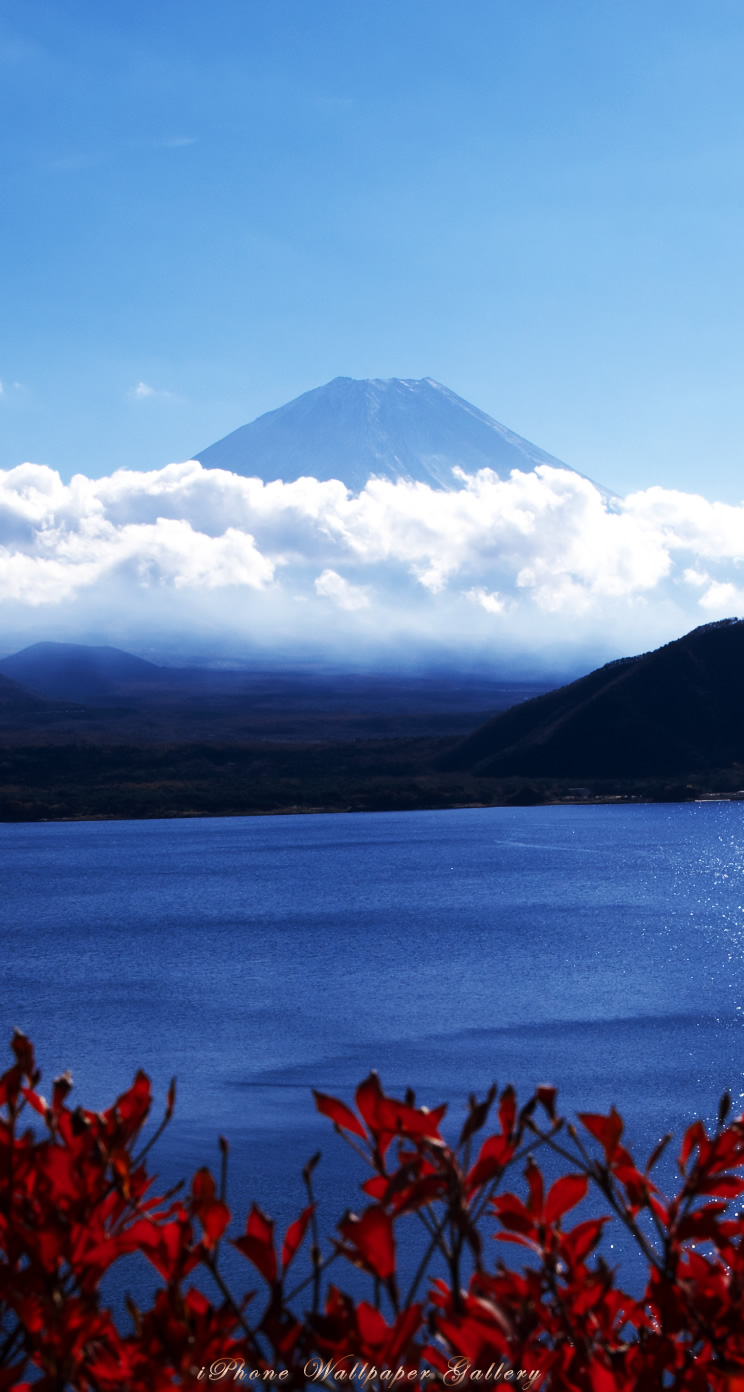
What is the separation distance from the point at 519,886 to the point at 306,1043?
1588 centimetres

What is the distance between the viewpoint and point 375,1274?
152cm

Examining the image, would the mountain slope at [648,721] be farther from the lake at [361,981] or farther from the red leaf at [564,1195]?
the red leaf at [564,1195]

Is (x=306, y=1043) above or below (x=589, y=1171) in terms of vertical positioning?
below

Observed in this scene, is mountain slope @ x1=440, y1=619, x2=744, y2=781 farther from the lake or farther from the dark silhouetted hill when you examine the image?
the dark silhouetted hill

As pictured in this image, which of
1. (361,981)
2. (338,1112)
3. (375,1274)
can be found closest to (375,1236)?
(375,1274)

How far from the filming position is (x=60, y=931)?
23844 millimetres

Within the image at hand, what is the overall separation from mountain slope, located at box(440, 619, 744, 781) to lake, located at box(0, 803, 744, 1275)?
1926 centimetres

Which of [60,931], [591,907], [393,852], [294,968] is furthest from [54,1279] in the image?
[393,852]

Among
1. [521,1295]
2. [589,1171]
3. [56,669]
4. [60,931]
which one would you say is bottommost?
[60,931]

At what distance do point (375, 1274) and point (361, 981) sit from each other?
55.6 feet

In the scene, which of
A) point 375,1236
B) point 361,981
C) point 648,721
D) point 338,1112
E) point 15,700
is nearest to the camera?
point 375,1236

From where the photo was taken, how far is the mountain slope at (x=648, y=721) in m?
57.3

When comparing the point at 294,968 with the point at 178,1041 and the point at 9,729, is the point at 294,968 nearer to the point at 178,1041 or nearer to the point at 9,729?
the point at 178,1041

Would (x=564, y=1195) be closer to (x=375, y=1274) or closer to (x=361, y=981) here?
(x=375, y=1274)
